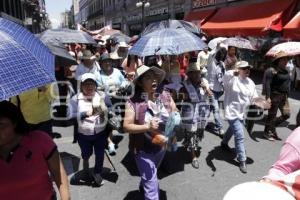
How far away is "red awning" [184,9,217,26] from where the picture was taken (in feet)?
71.7

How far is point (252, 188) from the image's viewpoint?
148 centimetres

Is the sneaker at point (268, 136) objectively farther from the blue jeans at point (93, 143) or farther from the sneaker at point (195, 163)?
the blue jeans at point (93, 143)

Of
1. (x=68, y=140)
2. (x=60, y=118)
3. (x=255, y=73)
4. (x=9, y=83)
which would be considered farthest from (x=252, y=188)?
(x=255, y=73)

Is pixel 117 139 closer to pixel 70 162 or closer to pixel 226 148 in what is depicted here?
pixel 70 162

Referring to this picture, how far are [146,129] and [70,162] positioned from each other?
2.50 meters

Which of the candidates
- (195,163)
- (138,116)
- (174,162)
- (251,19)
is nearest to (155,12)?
(251,19)

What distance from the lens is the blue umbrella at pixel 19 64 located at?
1960 mm

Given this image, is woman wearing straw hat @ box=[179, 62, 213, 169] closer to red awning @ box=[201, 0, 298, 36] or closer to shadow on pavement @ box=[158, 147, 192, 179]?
shadow on pavement @ box=[158, 147, 192, 179]

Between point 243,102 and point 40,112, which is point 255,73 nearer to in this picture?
point 243,102

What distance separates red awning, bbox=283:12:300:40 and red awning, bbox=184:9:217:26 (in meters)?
9.04

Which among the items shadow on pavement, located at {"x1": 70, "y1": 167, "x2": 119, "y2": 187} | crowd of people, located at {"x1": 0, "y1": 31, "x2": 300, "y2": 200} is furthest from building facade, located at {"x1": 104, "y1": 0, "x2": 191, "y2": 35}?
shadow on pavement, located at {"x1": 70, "y1": 167, "x2": 119, "y2": 187}

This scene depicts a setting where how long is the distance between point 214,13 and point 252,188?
21058mm

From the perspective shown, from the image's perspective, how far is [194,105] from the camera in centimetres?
575

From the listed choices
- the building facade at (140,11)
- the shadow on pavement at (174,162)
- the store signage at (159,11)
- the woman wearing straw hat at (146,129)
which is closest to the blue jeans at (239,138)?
the shadow on pavement at (174,162)
